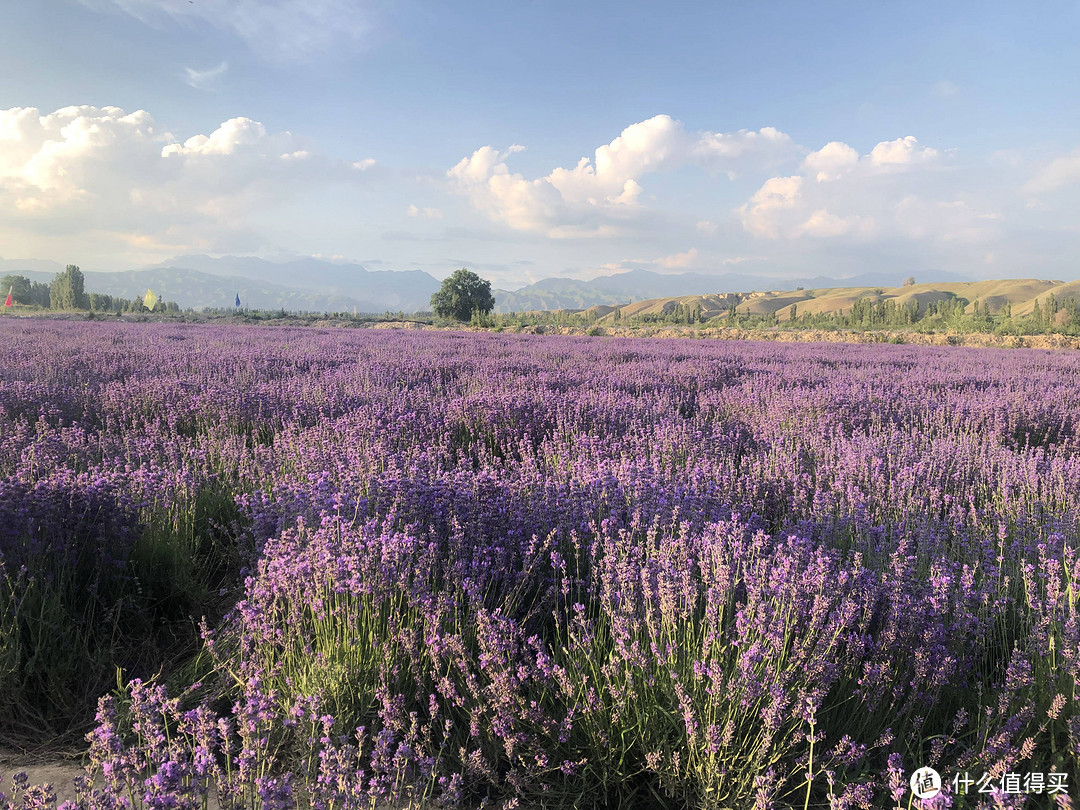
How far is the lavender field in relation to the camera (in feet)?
4.82

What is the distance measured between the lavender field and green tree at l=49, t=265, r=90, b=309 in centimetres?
9451

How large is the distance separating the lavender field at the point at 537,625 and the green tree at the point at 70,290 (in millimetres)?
94513

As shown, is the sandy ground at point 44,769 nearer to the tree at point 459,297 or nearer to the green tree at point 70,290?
the tree at point 459,297

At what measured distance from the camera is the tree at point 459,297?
6256 cm

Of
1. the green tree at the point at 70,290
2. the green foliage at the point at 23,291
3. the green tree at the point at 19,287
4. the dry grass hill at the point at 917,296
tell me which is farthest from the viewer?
the dry grass hill at the point at 917,296

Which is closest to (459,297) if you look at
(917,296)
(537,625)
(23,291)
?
(537,625)

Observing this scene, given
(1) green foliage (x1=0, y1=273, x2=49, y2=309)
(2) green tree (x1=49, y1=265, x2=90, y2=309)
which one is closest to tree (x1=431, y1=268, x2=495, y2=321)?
(2) green tree (x1=49, y1=265, x2=90, y2=309)

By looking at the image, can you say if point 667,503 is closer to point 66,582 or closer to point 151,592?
point 151,592

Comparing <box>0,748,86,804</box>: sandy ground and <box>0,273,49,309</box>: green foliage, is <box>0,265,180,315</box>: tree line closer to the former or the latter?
<box>0,273,49,309</box>: green foliage

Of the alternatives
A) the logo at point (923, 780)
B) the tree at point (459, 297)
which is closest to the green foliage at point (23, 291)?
the tree at point (459, 297)

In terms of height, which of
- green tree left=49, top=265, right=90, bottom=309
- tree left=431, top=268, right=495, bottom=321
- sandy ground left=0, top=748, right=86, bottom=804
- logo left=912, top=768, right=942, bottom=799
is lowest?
sandy ground left=0, top=748, right=86, bottom=804

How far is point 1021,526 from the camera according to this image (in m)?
2.80

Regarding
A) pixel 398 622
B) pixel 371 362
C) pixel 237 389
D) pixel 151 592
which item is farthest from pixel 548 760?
pixel 371 362

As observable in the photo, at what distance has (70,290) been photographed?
76.8m
